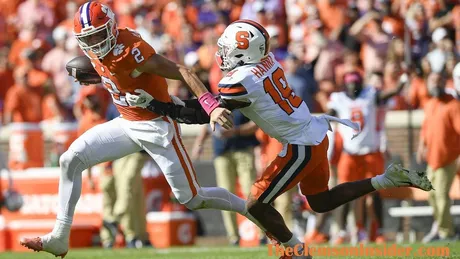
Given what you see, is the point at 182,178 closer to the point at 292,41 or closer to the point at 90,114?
the point at 90,114

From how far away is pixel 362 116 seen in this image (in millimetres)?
11578

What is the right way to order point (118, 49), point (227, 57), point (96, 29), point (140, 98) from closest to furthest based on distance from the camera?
point (227, 57), point (96, 29), point (118, 49), point (140, 98)

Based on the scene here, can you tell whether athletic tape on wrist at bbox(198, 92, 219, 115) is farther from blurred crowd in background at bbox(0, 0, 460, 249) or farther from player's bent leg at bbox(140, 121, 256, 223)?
blurred crowd in background at bbox(0, 0, 460, 249)

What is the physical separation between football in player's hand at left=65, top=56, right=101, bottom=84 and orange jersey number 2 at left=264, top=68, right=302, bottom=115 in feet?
5.07

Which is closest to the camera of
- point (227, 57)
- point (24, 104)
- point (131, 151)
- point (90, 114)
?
point (227, 57)

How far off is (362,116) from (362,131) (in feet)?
0.55

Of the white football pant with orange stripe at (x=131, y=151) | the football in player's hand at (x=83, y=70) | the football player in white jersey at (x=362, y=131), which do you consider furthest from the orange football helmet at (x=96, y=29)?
the football player in white jersey at (x=362, y=131)

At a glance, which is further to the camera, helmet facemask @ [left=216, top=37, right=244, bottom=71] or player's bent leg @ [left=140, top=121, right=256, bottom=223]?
player's bent leg @ [left=140, top=121, right=256, bottom=223]

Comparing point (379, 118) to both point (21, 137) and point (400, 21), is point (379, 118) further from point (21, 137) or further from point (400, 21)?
point (21, 137)

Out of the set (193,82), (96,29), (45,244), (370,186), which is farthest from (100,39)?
(370,186)

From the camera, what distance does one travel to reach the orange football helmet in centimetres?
756

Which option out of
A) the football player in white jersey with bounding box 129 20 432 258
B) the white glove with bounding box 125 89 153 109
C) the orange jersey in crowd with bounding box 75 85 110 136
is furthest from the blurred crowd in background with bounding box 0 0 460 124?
the football player in white jersey with bounding box 129 20 432 258

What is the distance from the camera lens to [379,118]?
38.5 feet

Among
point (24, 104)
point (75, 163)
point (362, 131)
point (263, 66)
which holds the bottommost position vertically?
point (75, 163)
